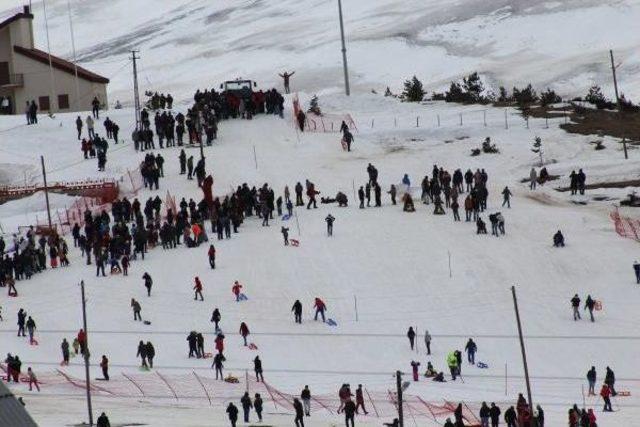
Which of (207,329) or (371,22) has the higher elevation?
(371,22)

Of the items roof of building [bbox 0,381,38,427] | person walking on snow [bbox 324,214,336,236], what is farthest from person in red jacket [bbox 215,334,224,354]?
roof of building [bbox 0,381,38,427]

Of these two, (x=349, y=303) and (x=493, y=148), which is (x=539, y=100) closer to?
(x=493, y=148)

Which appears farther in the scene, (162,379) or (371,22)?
(371,22)

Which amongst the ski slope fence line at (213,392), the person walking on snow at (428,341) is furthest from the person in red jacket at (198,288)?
the person walking on snow at (428,341)

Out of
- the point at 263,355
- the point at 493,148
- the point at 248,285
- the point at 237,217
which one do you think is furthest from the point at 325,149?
the point at 263,355

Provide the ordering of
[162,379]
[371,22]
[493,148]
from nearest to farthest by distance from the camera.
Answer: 1. [162,379]
2. [493,148]
3. [371,22]

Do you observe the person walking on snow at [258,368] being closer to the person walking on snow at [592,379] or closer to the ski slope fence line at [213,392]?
the ski slope fence line at [213,392]

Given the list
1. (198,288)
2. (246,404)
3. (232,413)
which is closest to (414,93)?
(198,288)
